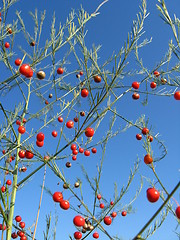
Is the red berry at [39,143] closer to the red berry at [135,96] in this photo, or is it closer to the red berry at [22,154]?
the red berry at [22,154]

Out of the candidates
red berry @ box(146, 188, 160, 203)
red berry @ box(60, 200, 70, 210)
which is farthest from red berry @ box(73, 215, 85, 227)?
red berry @ box(146, 188, 160, 203)

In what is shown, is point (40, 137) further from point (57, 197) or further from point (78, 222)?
point (78, 222)

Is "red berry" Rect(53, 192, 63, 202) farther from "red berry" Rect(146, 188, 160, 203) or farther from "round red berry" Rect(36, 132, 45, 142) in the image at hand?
"red berry" Rect(146, 188, 160, 203)

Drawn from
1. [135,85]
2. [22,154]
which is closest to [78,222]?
[22,154]

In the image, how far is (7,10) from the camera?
3.53 metres

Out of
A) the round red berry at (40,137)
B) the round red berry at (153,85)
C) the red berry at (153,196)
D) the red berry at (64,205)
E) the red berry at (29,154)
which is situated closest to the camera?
the red berry at (153,196)

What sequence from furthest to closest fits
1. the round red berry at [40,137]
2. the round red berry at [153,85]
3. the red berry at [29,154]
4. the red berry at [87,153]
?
the red berry at [87,153], the round red berry at [153,85], the round red berry at [40,137], the red berry at [29,154]

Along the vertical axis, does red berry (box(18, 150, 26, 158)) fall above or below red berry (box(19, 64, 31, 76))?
below

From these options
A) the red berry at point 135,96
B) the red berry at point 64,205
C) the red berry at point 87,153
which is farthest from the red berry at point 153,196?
the red berry at point 87,153

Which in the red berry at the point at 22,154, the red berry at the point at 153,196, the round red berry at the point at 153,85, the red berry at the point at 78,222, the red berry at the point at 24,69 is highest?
the round red berry at the point at 153,85

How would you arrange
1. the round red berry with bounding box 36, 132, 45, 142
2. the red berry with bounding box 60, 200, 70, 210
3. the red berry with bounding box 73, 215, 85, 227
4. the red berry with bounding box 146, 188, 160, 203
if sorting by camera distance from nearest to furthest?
1. the red berry with bounding box 146, 188, 160, 203
2. the red berry with bounding box 73, 215, 85, 227
3. the red berry with bounding box 60, 200, 70, 210
4. the round red berry with bounding box 36, 132, 45, 142

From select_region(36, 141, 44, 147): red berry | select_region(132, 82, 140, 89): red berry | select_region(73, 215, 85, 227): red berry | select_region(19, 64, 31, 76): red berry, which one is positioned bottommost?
select_region(73, 215, 85, 227): red berry

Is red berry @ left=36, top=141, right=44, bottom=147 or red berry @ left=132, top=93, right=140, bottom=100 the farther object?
red berry @ left=132, top=93, right=140, bottom=100

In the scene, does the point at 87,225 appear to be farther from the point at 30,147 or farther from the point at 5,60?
the point at 5,60
